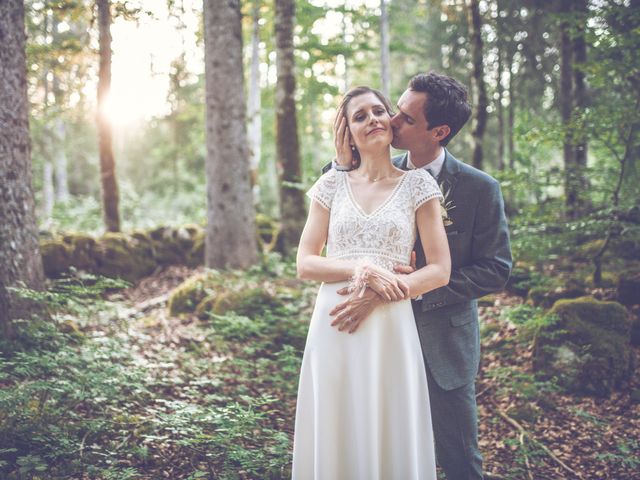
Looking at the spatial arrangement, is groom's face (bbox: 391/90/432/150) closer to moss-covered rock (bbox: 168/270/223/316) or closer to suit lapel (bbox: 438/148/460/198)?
suit lapel (bbox: 438/148/460/198)

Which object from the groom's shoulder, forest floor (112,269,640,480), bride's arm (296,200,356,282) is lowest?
forest floor (112,269,640,480)

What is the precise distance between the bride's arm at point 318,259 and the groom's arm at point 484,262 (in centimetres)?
51

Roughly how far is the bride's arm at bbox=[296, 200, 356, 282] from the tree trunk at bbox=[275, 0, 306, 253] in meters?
6.23

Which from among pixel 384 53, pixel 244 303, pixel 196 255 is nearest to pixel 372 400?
pixel 244 303

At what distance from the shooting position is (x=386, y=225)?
7.81 feet

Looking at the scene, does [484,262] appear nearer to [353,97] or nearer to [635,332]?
[353,97]

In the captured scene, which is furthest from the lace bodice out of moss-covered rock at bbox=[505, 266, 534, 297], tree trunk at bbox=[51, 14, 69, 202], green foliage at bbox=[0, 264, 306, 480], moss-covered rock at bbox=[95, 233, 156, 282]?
tree trunk at bbox=[51, 14, 69, 202]

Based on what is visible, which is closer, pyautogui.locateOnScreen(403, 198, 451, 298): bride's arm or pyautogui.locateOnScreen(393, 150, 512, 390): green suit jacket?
pyautogui.locateOnScreen(403, 198, 451, 298): bride's arm

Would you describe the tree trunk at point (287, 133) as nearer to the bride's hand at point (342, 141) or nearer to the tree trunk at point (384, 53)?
the bride's hand at point (342, 141)

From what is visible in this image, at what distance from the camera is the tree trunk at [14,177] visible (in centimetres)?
449

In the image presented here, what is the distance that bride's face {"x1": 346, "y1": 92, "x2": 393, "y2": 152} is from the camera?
2.47m

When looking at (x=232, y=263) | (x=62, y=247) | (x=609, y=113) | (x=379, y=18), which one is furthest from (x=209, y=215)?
(x=379, y=18)

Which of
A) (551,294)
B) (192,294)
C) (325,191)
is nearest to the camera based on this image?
(325,191)

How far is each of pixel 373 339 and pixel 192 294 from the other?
518 centimetres
